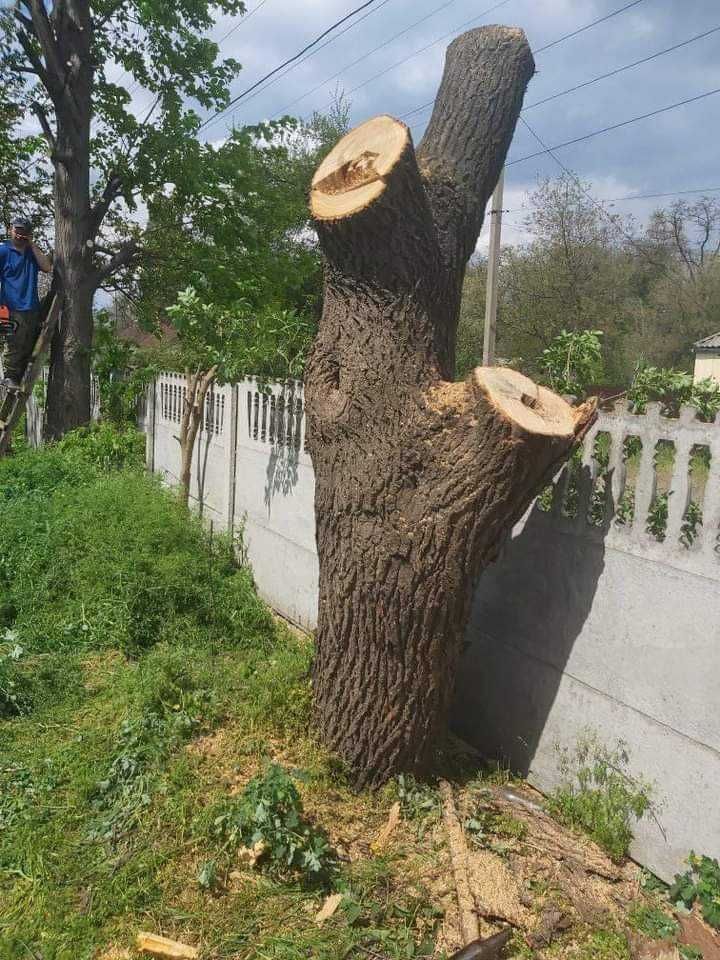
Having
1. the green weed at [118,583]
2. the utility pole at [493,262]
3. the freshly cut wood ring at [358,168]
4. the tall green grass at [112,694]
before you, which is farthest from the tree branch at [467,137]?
the utility pole at [493,262]

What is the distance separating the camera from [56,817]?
10.2 feet

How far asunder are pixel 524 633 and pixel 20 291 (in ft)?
24.3

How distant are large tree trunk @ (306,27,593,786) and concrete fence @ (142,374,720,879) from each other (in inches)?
15.4

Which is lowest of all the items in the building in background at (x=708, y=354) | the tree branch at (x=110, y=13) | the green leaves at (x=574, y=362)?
the green leaves at (x=574, y=362)

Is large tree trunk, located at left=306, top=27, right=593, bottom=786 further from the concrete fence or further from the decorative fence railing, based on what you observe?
the concrete fence

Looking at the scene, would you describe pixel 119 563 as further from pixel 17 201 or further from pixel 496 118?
pixel 17 201

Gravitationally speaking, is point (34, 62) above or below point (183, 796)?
above

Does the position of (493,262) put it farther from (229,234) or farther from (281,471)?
(281,471)

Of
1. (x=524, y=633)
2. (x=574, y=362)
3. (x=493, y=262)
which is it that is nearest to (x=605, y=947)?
(x=524, y=633)

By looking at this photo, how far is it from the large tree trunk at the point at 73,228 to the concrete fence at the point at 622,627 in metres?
7.85

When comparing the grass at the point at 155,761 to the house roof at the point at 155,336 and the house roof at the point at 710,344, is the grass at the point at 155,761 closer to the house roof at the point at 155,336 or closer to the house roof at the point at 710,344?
the house roof at the point at 155,336

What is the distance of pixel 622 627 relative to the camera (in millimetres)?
3158

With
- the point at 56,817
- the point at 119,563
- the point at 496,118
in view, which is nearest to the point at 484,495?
the point at 496,118

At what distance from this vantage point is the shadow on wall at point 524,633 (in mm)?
3418
